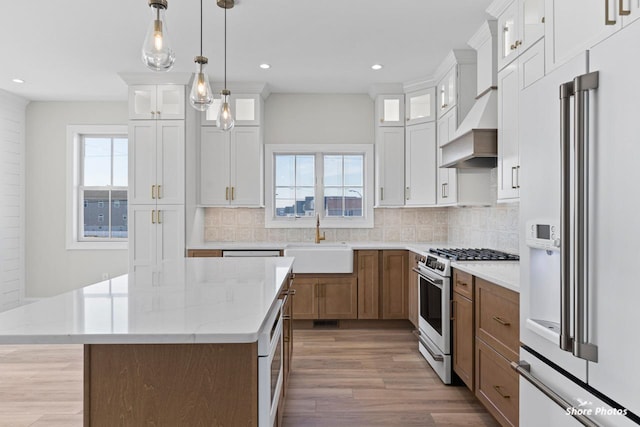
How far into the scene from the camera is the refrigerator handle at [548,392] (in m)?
1.21

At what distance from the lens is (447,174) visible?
13.4 feet

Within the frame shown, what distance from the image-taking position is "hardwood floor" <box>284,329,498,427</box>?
2.56m

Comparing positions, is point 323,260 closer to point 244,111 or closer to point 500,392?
point 244,111

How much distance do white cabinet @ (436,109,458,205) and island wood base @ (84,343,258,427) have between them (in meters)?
2.98

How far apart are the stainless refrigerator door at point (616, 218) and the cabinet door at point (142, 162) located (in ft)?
13.4

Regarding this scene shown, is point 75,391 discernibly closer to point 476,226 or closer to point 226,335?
point 226,335

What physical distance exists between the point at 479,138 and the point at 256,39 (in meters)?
1.95

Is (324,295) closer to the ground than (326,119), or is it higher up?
closer to the ground

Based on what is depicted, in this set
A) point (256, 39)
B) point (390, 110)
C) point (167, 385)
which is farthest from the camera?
point (390, 110)

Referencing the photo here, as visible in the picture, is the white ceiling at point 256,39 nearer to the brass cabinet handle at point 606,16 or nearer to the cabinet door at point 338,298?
the brass cabinet handle at point 606,16

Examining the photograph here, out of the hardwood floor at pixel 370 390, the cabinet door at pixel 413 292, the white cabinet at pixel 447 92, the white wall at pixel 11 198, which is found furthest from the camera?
the white wall at pixel 11 198

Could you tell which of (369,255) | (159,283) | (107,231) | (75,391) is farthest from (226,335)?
(107,231)

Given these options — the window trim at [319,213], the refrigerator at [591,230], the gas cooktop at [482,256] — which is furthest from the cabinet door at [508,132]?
the window trim at [319,213]

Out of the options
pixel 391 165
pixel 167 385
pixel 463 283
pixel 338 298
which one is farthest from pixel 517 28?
pixel 338 298
